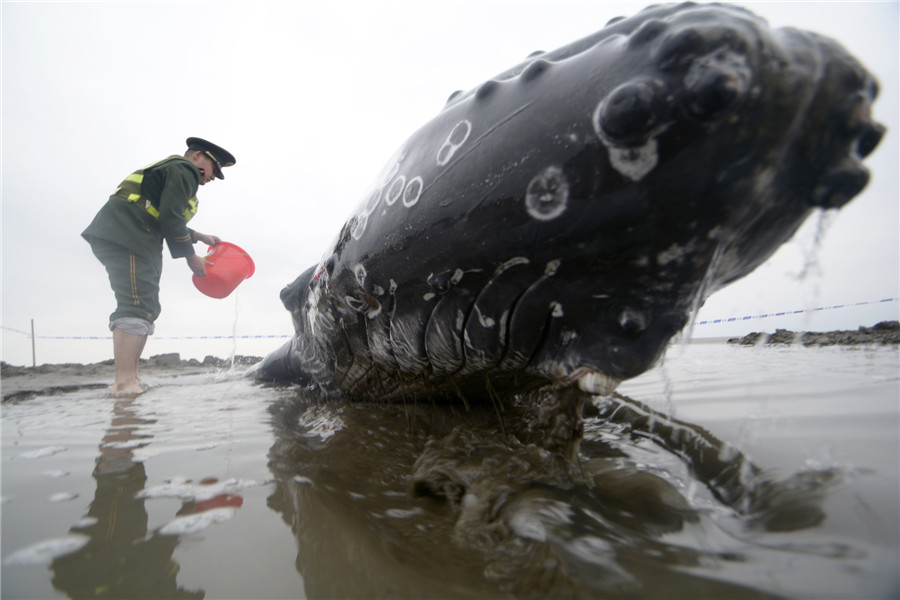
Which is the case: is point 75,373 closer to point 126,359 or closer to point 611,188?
point 126,359

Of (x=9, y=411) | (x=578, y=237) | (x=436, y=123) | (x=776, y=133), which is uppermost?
(x=436, y=123)

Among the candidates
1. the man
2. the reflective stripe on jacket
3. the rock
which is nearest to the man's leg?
the man

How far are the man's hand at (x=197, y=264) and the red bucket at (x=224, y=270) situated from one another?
0.03m

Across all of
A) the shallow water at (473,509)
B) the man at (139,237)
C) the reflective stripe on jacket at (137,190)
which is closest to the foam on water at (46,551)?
the shallow water at (473,509)

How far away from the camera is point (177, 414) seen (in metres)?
2.10

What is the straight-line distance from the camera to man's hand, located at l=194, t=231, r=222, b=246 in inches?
153

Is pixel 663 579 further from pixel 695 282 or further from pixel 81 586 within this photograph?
pixel 81 586

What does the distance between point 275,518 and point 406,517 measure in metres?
0.28

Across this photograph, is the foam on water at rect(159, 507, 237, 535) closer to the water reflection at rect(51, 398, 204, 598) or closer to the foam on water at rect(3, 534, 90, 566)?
the water reflection at rect(51, 398, 204, 598)

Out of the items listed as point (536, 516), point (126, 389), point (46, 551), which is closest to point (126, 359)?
point (126, 389)

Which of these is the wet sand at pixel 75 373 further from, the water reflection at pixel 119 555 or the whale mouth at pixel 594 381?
the whale mouth at pixel 594 381

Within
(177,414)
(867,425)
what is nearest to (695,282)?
(867,425)

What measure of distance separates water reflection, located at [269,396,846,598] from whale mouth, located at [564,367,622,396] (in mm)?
222

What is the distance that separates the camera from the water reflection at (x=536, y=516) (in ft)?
2.29
